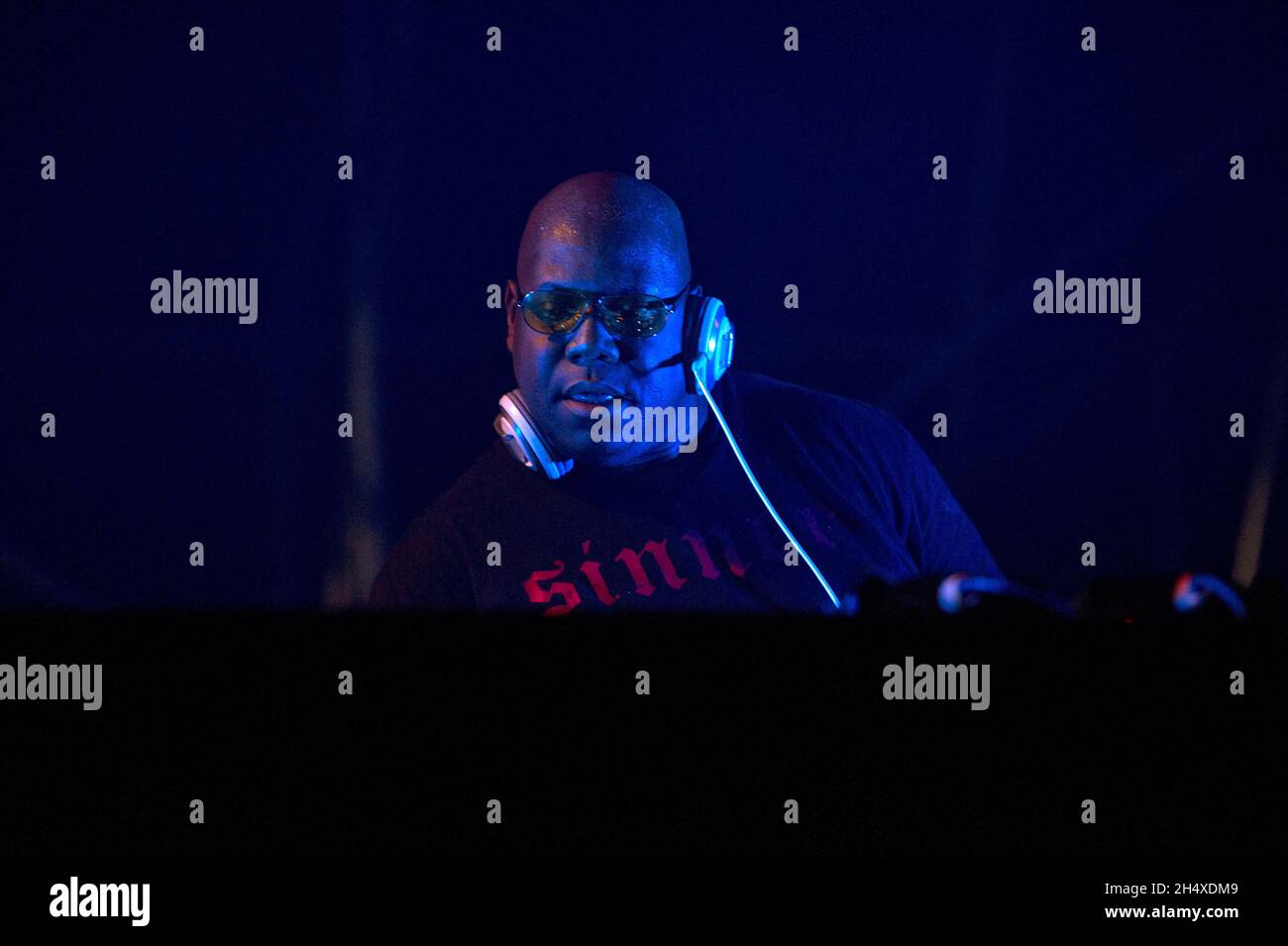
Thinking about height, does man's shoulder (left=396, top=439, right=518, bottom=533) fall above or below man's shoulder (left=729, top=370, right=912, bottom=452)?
below

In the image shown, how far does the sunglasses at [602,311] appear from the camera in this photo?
11.5 feet

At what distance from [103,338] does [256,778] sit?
3.59 ft

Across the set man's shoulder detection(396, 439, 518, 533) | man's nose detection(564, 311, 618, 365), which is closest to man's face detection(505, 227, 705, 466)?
man's nose detection(564, 311, 618, 365)

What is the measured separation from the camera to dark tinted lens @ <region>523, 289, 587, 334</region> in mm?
3518

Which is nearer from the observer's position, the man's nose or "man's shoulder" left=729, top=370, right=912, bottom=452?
the man's nose

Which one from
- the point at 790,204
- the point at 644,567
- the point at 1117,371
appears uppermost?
the point at 790,204

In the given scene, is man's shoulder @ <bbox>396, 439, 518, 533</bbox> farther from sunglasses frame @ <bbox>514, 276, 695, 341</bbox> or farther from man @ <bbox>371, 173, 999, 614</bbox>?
sunglasses frame @ <bbox>514, 276, 695, 341</bbox>

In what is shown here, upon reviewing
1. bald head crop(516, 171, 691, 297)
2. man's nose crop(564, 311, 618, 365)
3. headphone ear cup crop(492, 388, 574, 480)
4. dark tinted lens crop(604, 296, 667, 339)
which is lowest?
headphone ear cup crop(492, 388, 574, 480)

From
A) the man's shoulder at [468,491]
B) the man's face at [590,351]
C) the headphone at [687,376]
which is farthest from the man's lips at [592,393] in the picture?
the man's shoulder at [468,491]

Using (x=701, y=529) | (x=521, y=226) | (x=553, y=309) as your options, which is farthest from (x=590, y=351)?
(x=701, y=529)

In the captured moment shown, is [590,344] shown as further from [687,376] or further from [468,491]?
[468,491]
